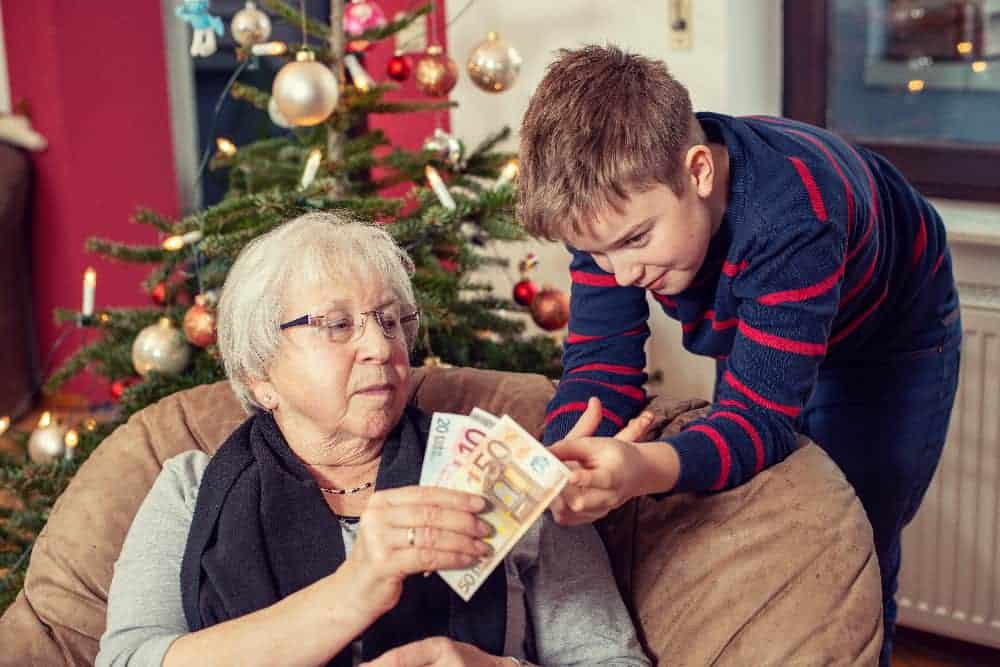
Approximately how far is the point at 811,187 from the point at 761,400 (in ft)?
0.93

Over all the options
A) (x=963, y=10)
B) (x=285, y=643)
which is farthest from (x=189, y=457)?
(x=963, y=10)

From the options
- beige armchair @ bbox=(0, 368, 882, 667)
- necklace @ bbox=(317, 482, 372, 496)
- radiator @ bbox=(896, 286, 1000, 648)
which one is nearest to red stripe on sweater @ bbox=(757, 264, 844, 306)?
beige armchair @ bbox=(0, 368, 882, 667)

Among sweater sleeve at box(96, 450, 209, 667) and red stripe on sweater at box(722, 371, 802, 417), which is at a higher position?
red stripe on sweater at box(722, 371, 802, 417)

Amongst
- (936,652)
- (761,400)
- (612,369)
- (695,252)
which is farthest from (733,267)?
(936,652)

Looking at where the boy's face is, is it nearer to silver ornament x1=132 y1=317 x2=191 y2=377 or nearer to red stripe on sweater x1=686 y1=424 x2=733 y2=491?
red stripe on sweater x1=686 y1=424 x2=733 y2=491

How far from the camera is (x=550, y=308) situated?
9.25 feet

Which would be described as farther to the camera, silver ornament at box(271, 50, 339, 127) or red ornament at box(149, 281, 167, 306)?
red ornament at box(149, 281, 167, 306)

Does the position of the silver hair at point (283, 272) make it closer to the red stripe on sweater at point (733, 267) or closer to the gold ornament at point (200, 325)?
the red stripe on sweater at point (733, 267)

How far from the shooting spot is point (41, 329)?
5113mm

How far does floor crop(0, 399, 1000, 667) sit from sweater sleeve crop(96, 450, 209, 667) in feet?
6.34

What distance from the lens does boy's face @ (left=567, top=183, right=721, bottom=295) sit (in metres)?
1.62

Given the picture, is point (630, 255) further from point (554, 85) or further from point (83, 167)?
point (83, 167)

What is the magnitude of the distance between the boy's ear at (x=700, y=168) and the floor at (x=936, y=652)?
1.86 m

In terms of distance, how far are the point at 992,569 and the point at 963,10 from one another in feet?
4.24
